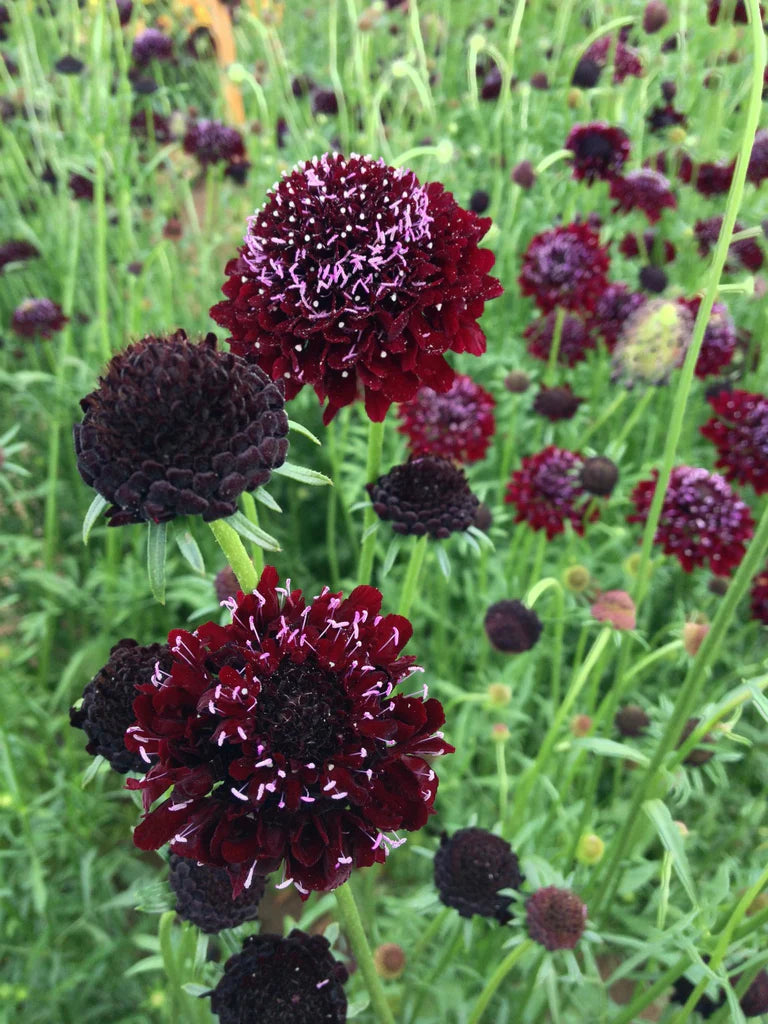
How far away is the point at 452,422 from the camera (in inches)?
75.4

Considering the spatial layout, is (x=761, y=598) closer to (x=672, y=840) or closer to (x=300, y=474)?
(x=672, y=840)

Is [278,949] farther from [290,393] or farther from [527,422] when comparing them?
[527,422]

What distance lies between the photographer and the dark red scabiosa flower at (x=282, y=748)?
65 cm

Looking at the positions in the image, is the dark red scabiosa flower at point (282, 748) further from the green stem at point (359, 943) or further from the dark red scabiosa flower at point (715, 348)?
the dark red scabiosa flower at point (715, 348)

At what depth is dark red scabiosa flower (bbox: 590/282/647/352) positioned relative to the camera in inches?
85.4

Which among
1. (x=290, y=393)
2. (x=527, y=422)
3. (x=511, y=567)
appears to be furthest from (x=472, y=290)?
(x=527, y=422)

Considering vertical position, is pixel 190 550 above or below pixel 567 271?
above

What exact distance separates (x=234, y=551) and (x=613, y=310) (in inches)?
69.3

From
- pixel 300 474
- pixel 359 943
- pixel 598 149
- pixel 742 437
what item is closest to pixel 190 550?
pixel 300 474

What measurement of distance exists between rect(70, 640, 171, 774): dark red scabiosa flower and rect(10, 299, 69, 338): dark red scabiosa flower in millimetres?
1830

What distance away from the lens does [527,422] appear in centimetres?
244

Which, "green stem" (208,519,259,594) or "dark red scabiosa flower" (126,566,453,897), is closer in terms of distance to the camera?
"dark red scabiosa flower" (126,566,453,897)

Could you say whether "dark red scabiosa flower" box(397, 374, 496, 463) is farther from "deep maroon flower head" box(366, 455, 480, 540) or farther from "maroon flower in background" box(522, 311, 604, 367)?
"deep maroon flower head" box(366, 455, 480, 540)

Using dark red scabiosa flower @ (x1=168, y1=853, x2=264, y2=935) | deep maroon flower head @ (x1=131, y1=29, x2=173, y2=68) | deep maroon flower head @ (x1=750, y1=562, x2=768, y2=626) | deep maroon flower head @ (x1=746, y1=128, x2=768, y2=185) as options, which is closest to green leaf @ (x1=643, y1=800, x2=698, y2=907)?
dark red scabiosa flower @ (x1=168, y1=853, x2=264, y2=935)
